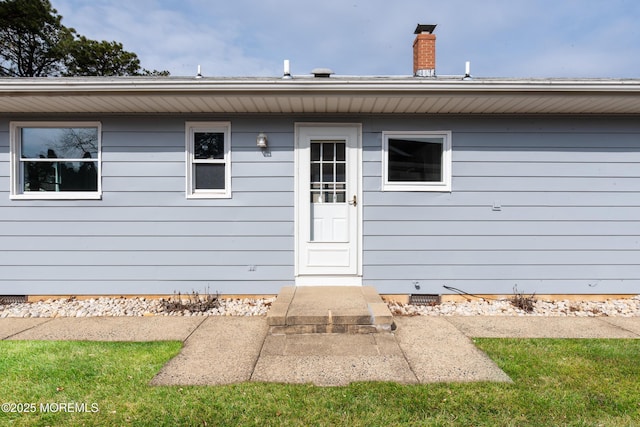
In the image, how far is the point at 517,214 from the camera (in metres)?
4.68

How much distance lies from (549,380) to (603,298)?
312cm

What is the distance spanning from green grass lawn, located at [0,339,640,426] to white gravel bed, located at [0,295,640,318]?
134 centimetres

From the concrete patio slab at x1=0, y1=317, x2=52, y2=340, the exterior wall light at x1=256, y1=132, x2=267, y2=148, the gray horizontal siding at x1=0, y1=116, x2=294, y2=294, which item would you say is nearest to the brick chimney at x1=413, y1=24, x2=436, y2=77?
the gray horizontal siding at x1=0, y1=116, x2=294, y2=294

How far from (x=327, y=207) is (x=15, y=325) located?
13.0ft

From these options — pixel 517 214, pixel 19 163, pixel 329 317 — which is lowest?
pixel 329 317

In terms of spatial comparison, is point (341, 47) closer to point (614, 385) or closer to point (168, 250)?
point (168, 250)

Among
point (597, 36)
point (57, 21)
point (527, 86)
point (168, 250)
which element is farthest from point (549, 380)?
point (57, 21)

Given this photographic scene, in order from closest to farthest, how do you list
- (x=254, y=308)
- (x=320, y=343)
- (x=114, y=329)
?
(x=320, y=343) < (x=114, y=329) < (x=254, y=308)

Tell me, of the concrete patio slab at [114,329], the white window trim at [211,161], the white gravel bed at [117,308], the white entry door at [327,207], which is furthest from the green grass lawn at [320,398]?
the white window trim at [211,161]

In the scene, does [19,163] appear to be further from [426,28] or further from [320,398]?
[426,28]

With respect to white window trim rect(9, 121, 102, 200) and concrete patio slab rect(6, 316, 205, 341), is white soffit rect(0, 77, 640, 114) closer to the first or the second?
white window trim rect(9, 121, 102, 200)

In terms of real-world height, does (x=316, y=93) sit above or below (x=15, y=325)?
above

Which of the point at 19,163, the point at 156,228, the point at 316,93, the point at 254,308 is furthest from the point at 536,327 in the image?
the point at 19,163

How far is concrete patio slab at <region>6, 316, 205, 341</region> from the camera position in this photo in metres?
3.44
